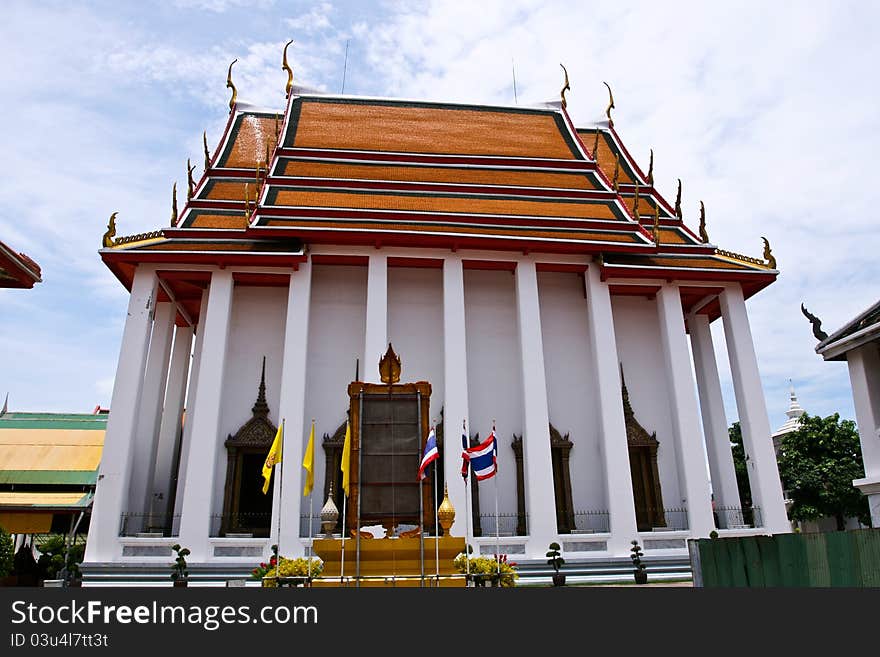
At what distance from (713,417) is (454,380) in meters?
6.80

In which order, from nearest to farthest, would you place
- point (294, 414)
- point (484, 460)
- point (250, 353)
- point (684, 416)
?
point (484, 460) → point (294, 414) → point (684, 416) → point (250, 353)

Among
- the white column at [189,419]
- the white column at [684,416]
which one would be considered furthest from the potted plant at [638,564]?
the white column at [189,419]

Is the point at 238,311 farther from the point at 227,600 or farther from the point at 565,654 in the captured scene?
the point at 565,654

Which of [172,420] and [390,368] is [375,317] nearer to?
[390,368]

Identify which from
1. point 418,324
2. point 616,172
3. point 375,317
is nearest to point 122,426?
point 375,317

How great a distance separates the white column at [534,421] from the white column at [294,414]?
435 centimetres

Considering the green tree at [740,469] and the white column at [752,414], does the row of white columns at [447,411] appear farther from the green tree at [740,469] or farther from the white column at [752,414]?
the green tree at [740,469]

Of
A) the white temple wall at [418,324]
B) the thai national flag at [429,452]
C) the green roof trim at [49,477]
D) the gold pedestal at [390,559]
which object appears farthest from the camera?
the green roof trim at [49,477]

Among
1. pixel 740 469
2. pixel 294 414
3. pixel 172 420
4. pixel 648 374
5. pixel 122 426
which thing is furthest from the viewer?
pixel 740 469

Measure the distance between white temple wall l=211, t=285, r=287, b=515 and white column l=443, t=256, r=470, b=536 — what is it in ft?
12.4

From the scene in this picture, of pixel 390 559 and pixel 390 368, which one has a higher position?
Answer: pixel 390 368

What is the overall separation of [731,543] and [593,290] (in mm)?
8586

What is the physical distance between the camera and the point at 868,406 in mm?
9578

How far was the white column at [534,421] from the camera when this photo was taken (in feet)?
41.6
